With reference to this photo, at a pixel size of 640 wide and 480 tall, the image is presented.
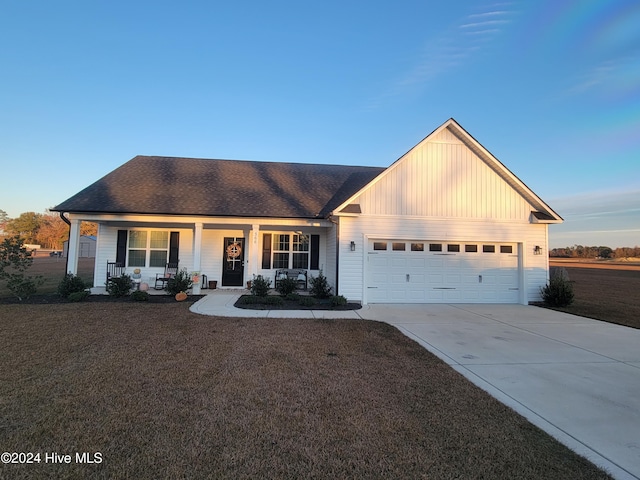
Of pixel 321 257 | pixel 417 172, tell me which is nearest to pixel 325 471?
pixel 417 172

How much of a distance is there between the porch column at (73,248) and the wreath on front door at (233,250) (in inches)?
210

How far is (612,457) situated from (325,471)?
2627 mm

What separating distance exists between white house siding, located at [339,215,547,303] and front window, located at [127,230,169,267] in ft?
25.7

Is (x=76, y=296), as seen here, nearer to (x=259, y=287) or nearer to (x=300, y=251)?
Answer: (x=259, y=287)

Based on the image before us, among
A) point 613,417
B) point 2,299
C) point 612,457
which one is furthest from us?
point 2,299

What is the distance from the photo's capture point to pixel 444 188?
36.9 ft

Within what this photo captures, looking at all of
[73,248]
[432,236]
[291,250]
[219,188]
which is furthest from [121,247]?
[432,236]

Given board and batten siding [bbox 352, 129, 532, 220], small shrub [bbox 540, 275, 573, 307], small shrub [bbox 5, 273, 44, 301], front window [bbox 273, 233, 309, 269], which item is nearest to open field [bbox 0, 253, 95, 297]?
small shrub [bbox 5, 273, 44, 301]

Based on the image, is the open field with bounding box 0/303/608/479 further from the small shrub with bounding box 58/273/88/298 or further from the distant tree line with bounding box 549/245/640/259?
the distant tree line with bounding box 549/245/640/259

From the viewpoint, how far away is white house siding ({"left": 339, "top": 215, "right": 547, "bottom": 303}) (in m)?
10.8

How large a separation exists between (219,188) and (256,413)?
11559mm

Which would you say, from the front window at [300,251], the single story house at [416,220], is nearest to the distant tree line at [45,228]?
the single story house at [416,220]

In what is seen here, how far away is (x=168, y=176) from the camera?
1414cm

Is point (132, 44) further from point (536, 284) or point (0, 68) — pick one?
point (536, 284)
